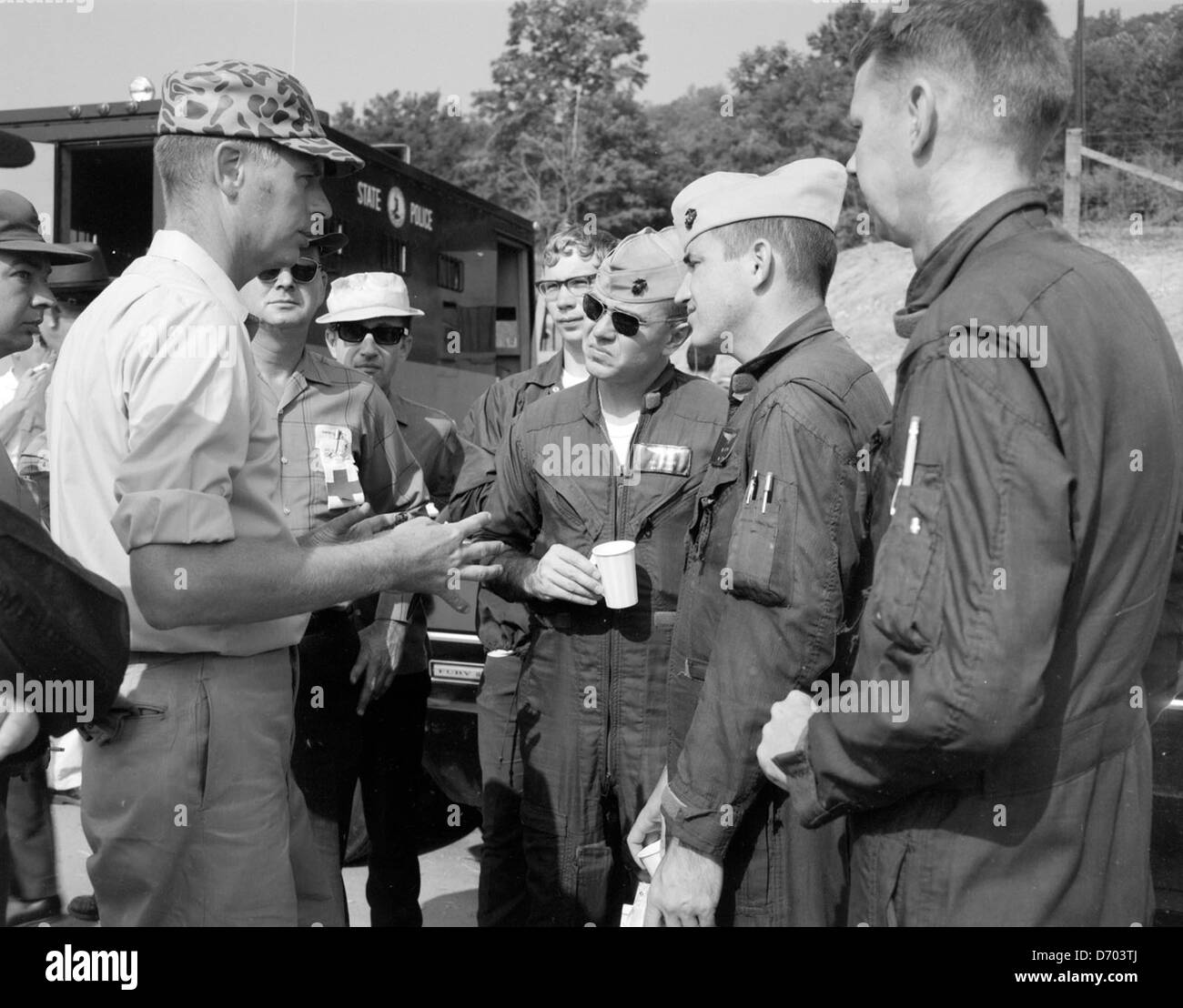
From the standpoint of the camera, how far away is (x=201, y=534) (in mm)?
1902

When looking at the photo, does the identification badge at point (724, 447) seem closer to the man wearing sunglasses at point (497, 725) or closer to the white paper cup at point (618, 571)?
the white paper cup at point (618, 571)

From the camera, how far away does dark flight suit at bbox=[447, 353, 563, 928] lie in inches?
145

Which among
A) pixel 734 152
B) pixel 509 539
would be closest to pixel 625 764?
pixel 509 539

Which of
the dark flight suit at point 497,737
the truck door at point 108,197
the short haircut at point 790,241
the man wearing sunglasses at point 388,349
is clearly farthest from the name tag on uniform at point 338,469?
the truck door at point 108,197

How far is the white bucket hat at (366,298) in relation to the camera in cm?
445

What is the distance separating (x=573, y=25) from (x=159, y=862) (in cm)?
4836

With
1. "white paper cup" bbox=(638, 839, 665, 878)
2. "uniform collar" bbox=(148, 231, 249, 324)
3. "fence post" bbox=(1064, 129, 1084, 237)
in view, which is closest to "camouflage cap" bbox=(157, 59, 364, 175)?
"uniform collar" bbox=(148, 231, 249, 324)

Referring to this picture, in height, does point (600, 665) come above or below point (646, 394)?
below

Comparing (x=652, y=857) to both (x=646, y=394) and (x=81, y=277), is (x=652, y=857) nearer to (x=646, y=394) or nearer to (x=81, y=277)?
(x=646, y=394)

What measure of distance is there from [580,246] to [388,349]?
0.95 m

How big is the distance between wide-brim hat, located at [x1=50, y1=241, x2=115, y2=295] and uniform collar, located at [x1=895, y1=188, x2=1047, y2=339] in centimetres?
424

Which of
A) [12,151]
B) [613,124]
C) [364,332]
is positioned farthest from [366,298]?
[613,124]

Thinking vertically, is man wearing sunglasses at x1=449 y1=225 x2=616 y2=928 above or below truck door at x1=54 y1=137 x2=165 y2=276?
below

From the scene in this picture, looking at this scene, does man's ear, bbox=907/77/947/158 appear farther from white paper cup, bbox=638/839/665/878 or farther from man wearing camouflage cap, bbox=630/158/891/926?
white paper cup, bbox=638/839/665/878
